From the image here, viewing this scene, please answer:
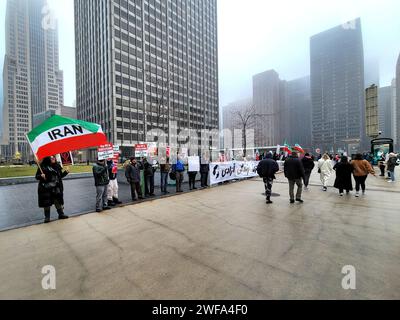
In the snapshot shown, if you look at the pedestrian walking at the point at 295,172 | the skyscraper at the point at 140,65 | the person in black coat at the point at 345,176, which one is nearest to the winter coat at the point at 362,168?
the person in black coat at the point at 345,176

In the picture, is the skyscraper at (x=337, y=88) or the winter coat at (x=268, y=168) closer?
the winter coat at (x=268, y=168)

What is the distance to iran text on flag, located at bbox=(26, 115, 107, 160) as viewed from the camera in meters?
5.40

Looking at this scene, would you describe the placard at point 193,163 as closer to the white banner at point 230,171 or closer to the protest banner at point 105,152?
the white banner at point 230,171

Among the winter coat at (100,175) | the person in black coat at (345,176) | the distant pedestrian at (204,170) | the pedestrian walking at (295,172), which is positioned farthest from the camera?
the distant pedestrian at (204,170)

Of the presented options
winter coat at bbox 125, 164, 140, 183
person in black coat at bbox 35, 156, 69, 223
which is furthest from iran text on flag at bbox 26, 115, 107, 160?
winter coat at bbox 125, 164, 140, 183

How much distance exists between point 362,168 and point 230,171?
269 inches

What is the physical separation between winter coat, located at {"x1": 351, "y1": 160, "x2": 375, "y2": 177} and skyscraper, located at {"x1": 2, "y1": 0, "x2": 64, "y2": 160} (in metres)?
146

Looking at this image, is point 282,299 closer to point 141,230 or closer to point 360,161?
point 141,230

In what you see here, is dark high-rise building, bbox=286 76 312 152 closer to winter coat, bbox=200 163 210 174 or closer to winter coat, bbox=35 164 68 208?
winter coat, bbox=200 163 210 174

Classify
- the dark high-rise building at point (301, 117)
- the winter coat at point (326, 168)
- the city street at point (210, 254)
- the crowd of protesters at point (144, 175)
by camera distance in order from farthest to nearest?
the dark high-rise building at point (301, 117)
the winter coat at point (326, 168)
the crowd of protesters at point (144, 175)
the city street at point (210, 254)

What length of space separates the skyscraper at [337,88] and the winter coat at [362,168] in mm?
72449

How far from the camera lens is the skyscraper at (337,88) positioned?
7100 cm

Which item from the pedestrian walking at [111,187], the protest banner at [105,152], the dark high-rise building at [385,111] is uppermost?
the dark high-rise building at [385,111]
